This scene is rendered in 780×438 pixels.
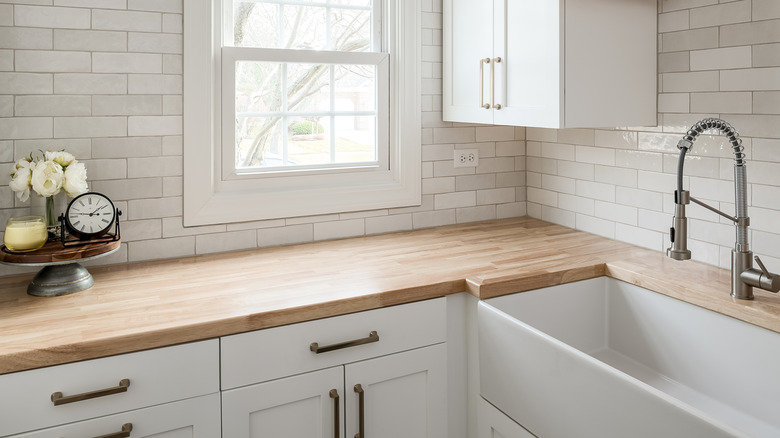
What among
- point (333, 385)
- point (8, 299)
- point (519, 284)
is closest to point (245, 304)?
point (333, 385)

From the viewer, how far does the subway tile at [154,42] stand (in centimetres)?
206

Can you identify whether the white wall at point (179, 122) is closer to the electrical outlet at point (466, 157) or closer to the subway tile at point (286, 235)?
the subway tile at point (286, 235)

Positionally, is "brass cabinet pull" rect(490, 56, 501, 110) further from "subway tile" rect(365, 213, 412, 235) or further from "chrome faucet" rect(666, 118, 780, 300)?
"chrome faucet" rect(666, 118, 780, 300)

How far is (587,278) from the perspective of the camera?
2.04 meters

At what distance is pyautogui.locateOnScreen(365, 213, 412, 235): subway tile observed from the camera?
2570 millimetres

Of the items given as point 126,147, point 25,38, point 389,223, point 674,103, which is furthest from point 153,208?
point 674,103

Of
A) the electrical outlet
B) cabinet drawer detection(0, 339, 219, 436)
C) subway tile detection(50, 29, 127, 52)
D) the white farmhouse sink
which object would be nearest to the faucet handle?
the white farmhouse sink

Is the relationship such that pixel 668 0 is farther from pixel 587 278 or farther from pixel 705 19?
pixel 587 278

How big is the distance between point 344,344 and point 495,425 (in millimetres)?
550

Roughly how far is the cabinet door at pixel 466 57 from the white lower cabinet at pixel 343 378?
0.97 metres

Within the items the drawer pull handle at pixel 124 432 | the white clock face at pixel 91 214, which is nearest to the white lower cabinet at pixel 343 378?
the drawer pull handle at pixel 124 432

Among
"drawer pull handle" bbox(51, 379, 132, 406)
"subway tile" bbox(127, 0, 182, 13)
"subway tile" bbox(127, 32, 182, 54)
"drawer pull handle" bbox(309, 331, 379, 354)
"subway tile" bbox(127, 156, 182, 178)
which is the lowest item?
"drawer pull handle" bbox(51, 379, 132, 406)

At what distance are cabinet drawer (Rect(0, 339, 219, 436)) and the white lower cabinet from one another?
0.25 ft

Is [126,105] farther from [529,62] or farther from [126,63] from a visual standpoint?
[529,62]
